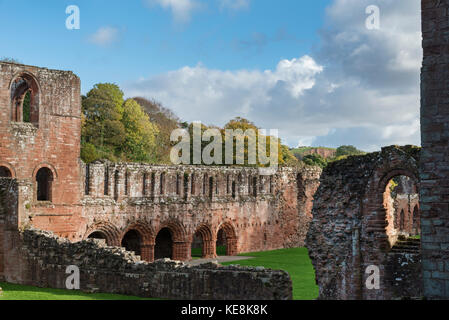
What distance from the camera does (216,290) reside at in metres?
14.8

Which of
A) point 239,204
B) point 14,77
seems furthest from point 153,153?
point 14,77

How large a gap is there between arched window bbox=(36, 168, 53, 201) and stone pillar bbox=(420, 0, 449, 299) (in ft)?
61.8

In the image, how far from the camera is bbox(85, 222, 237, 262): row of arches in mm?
26906

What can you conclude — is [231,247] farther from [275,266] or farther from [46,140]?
[46,140]

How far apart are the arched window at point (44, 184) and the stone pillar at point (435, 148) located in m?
18.8

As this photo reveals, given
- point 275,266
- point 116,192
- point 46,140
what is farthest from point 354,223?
point 116,192

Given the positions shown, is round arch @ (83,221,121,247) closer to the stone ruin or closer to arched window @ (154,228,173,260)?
the stone ruin

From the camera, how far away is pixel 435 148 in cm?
805

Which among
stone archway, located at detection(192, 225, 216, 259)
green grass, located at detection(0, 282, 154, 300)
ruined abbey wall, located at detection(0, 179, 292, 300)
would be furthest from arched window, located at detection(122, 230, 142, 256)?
green grass, located at detection(0, 282, 154, 300)

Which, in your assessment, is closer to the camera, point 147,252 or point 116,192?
point 116,192

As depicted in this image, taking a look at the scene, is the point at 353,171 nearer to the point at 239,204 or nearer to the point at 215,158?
the point at 239,204

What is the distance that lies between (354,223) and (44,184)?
15.7m

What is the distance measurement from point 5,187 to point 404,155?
13467 mm

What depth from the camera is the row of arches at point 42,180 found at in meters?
22.8
